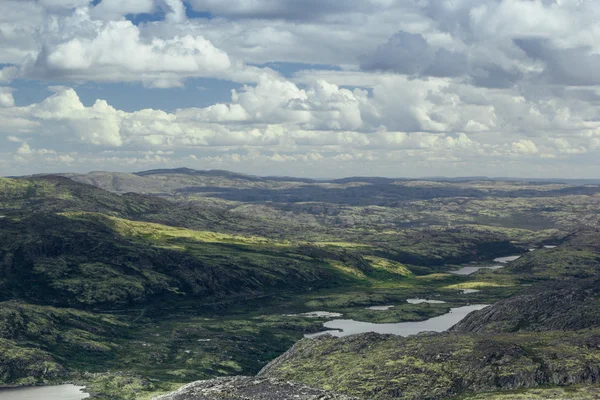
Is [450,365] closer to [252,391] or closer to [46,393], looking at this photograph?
[252,391]

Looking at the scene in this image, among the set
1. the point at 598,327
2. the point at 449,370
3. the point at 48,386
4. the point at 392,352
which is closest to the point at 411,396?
the point at 449,370

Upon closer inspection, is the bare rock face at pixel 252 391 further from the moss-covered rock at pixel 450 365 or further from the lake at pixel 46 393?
the lake at pixel 46 393

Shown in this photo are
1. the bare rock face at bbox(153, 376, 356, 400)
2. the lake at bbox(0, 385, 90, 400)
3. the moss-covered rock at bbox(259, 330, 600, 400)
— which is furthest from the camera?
the lake at bbox(0, 385, 90, 400)

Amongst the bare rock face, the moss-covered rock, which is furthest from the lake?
the bare rock face

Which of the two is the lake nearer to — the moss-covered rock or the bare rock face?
the moss-covered rock

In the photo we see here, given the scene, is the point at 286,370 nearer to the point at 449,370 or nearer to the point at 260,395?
the point at 449,370
